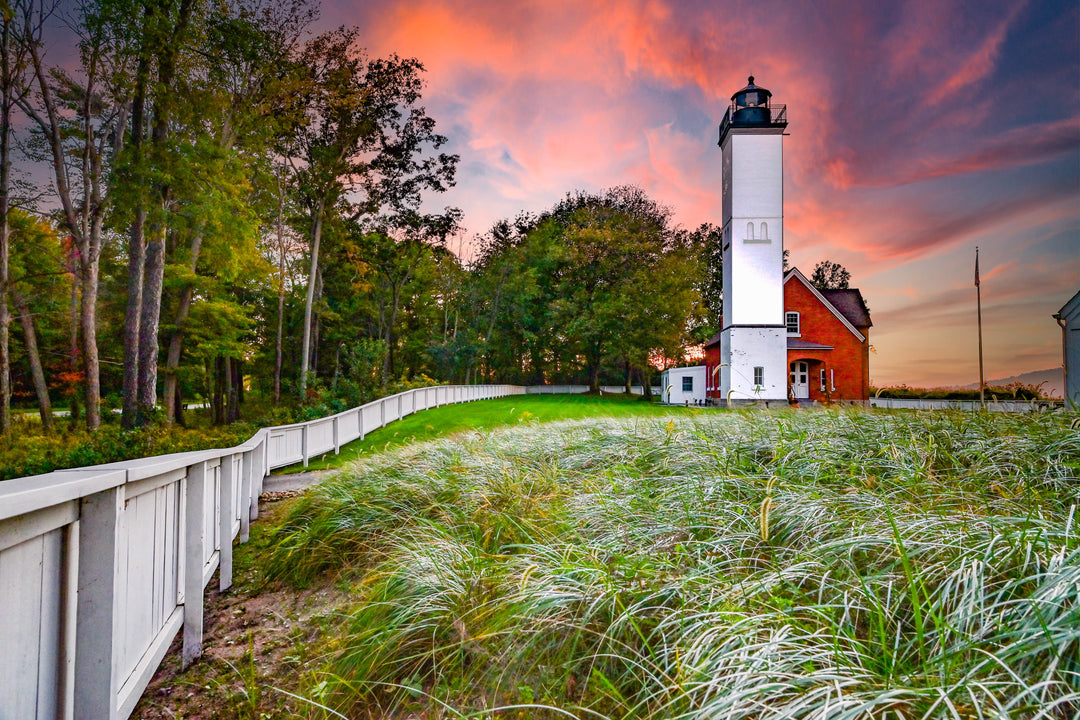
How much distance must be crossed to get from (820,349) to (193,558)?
2594cm

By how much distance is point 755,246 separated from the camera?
2081cm

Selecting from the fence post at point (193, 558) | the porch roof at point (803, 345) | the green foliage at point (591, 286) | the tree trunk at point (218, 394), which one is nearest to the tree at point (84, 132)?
the fence post at point (193, 558)

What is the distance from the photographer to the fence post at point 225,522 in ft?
11.1

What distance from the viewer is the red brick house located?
75.7 feet

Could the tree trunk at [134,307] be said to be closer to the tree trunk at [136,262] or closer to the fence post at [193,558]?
the tree trunk at [136,262]

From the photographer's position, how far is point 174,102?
10.5 metres

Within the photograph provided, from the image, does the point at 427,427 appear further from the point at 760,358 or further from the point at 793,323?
the point at 793,323

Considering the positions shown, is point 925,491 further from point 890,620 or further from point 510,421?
point 510,421

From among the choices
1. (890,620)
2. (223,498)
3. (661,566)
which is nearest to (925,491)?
(890,620)

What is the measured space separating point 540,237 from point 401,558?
35312 mm

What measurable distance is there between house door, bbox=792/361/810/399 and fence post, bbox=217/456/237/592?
25.0 meters

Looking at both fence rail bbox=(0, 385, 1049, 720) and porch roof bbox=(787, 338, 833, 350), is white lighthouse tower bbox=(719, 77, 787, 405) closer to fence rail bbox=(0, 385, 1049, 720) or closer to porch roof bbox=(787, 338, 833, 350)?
porch roof bbox=(787, 338, 833, 350)

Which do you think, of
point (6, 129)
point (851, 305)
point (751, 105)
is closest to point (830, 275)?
point (851, 305)

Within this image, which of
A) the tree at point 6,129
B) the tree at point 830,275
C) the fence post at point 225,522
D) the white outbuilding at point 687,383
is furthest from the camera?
the tree at point 830,275
